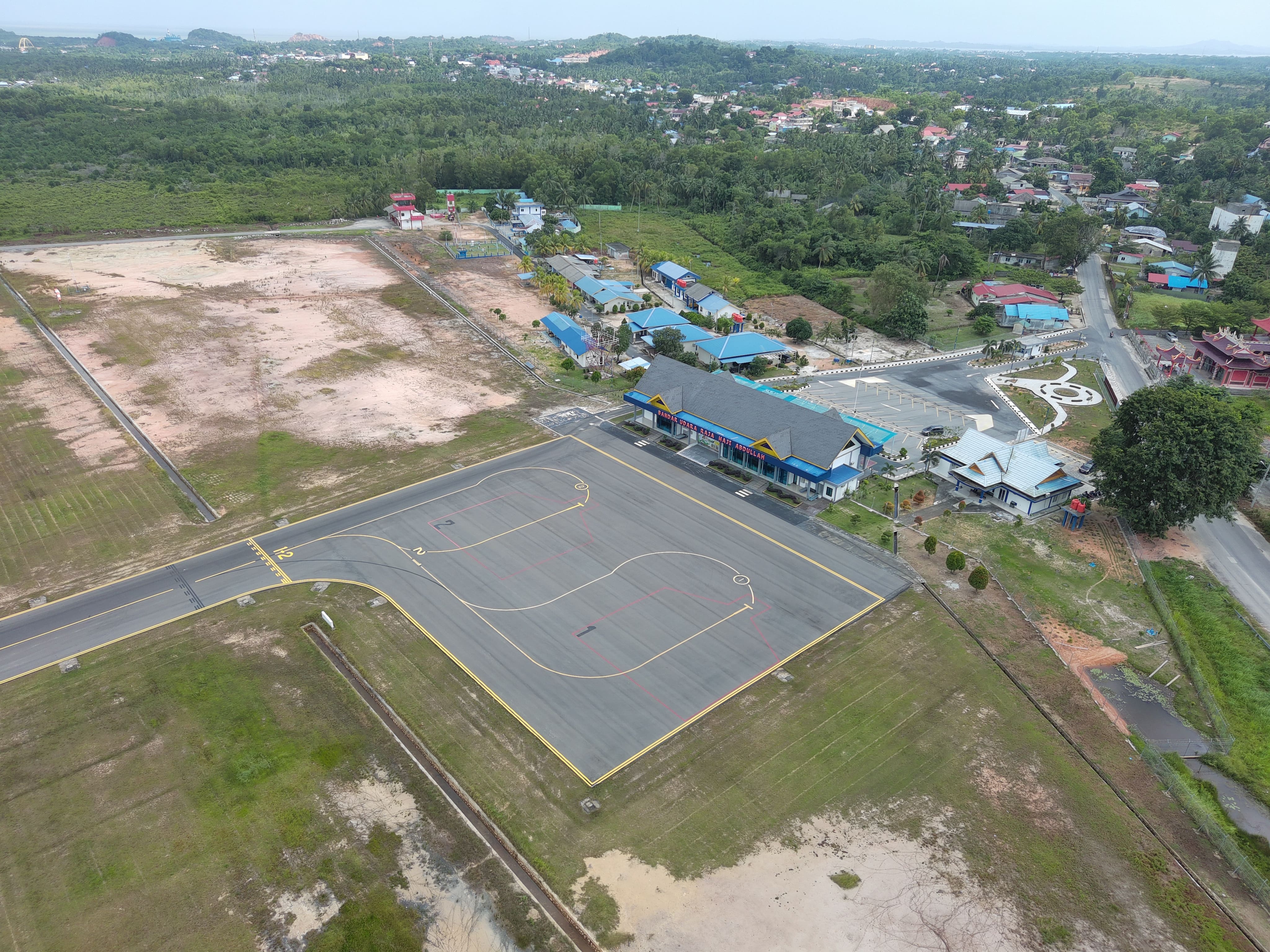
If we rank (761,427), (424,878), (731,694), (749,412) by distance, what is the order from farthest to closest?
(749,412)
(761,427)
(731,694)
(424,878)

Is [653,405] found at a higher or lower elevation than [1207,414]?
lower

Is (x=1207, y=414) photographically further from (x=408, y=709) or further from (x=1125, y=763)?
(x=408, y=709)

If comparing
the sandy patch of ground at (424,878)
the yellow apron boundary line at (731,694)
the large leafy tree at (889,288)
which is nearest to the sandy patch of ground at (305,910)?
the sandy patch of ground at (424,878)

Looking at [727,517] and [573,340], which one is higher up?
[573,340]

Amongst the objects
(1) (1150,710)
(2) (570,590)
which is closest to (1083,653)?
(1) (1150,710)

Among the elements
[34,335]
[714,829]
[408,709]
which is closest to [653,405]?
[408,709]

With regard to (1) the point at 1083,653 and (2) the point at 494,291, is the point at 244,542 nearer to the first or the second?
(1) the point at 1083,653

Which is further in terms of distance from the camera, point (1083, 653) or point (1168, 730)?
point (1083, 653)
